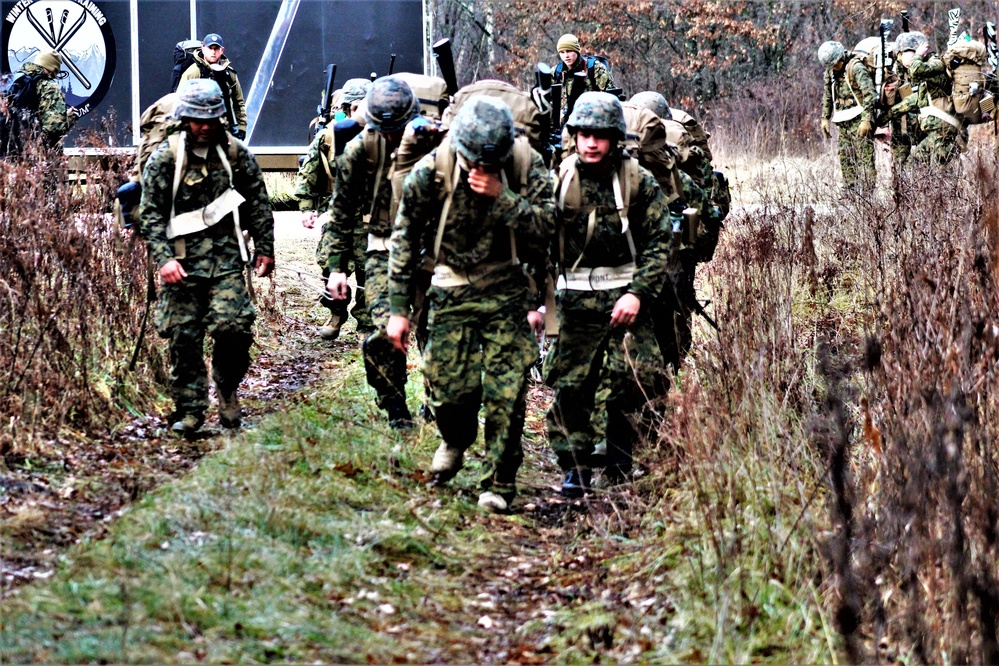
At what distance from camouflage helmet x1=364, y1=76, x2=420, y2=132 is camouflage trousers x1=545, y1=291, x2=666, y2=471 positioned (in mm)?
1405

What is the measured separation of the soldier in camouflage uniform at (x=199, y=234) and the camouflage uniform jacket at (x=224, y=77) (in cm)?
587

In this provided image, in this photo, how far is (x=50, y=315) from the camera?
704cm

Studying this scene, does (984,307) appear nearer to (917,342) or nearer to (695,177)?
(917,342)

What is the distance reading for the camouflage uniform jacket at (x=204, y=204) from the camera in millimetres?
7074

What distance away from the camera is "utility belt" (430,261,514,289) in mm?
6230

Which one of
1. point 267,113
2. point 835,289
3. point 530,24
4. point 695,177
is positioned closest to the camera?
point 695,177

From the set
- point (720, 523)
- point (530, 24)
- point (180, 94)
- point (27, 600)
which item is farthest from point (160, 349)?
point (530, 24)

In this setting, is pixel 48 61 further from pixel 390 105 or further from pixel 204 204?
pixel 390 105

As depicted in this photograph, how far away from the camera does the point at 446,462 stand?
21.6ft

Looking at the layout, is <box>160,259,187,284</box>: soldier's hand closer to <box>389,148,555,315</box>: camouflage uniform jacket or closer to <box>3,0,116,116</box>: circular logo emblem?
<box>389,148,555,315</box>: camouflage uniform jacket

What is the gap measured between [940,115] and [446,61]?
9056mm

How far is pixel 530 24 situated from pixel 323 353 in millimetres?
17507

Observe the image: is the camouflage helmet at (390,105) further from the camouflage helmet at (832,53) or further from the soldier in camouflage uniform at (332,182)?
the camouflage helmet at (832,53)

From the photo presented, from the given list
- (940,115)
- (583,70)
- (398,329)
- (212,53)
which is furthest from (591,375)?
(940,115)
